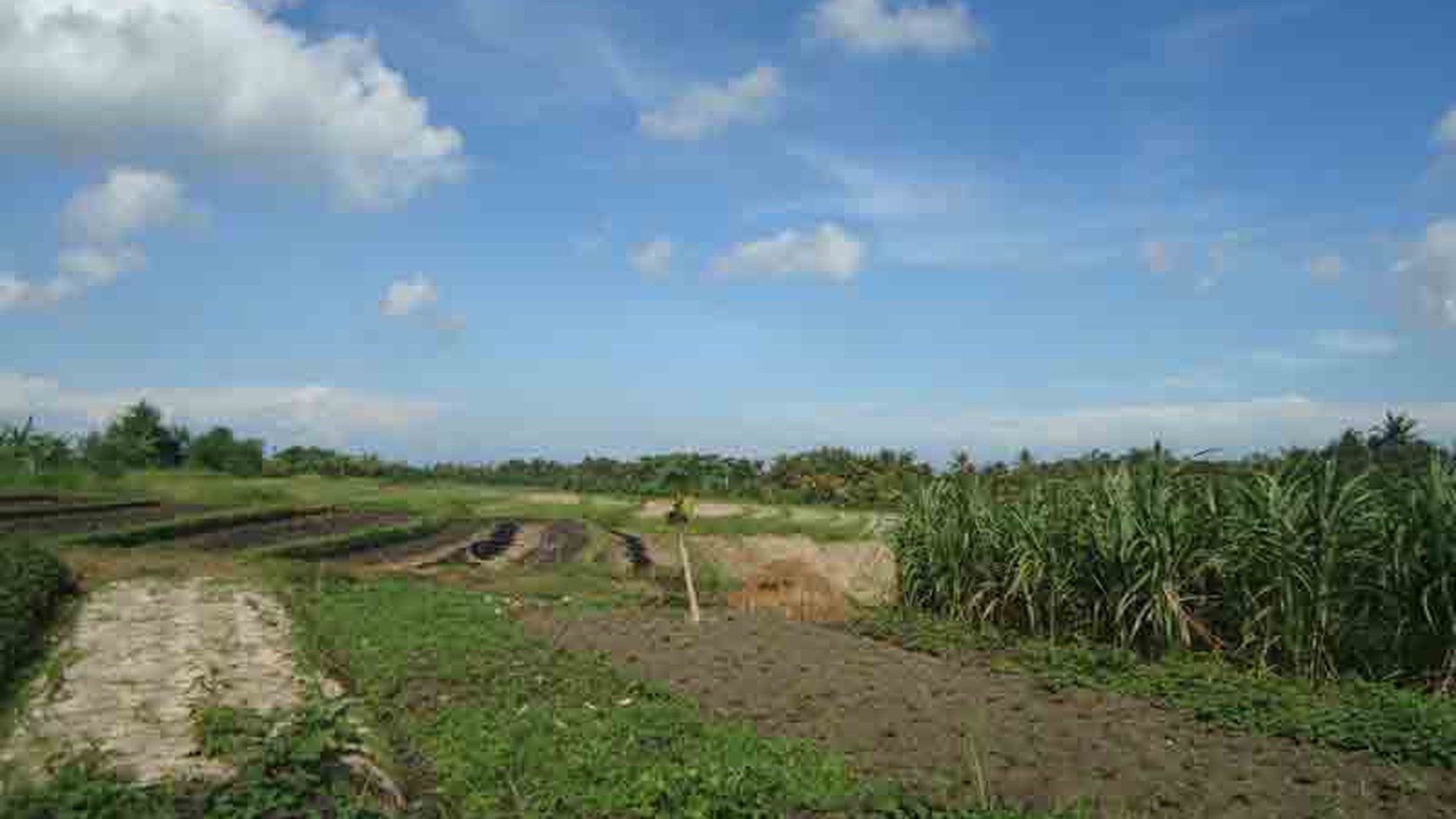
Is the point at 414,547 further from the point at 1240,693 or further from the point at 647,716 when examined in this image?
the point at 1240,693

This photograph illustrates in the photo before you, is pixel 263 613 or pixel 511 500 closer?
pixel 263 613

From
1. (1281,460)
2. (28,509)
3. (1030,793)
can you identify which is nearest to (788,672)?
(1030,793)

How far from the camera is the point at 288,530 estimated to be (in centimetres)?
2562

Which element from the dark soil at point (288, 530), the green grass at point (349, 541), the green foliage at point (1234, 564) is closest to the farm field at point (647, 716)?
the green foliage at point (1234, 564)

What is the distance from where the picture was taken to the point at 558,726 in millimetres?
7180

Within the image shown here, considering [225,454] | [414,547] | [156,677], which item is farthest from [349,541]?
[225,454]

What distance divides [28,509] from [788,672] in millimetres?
24893

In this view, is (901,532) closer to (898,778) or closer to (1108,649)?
(1108,649)

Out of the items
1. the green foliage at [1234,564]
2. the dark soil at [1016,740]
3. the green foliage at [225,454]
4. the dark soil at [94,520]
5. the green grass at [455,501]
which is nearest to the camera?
the dark soil at [1016,740]

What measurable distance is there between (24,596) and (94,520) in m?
15.0

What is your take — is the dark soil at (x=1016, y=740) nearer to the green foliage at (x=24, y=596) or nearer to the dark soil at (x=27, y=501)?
the green foliage at (x=24, y=596)

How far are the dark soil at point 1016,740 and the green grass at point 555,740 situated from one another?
506mm

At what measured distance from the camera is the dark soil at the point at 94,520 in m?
21.7

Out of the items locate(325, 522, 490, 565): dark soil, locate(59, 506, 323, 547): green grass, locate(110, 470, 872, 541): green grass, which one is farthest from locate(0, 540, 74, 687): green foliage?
locate(110, 470, 872, 541): green grass
